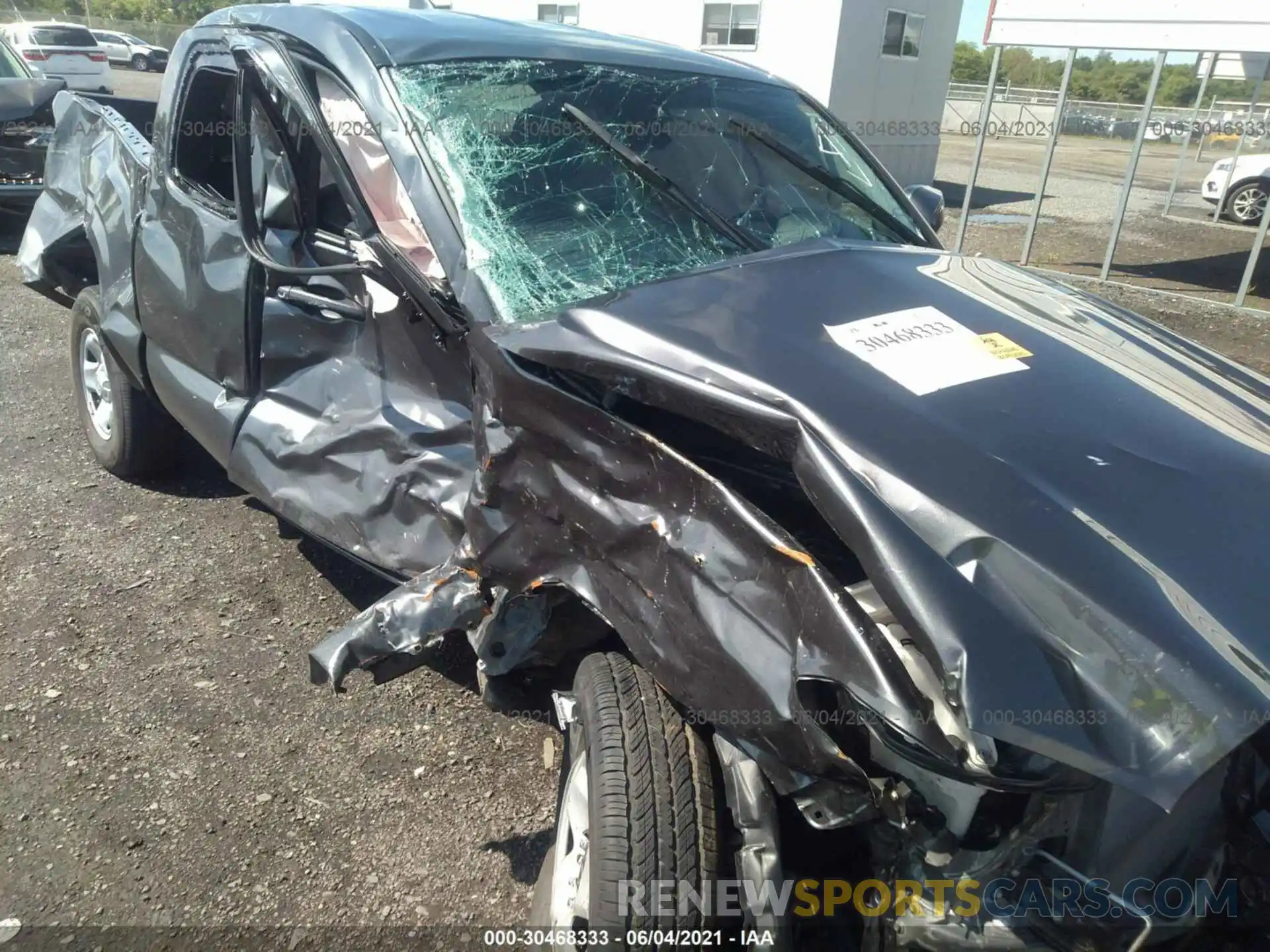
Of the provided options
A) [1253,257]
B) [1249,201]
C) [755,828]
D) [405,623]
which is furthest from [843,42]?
[755,828]

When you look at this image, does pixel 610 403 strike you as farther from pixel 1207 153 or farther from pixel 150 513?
pixel 1207 153

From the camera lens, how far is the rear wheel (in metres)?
13.6

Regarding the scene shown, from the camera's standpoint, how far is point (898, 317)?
2.11 meters

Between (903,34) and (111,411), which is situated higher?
(903,34)

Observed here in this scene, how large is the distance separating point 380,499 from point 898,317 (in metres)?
1.42

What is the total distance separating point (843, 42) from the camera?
13828 mm

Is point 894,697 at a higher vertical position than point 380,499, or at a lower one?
higher

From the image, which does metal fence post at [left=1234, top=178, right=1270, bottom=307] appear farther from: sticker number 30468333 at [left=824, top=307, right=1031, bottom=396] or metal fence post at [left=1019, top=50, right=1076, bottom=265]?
sticker number 30468333 at [left=824, top=307, right=1031, bottom=396]

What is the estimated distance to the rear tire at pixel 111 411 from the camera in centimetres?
395

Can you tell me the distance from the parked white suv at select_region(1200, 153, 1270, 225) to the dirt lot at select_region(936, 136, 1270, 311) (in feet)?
0.95

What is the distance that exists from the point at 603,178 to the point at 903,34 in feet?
48.2

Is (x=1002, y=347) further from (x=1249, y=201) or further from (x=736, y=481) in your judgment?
(x=1249, y=201)

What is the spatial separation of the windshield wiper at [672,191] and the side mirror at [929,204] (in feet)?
4.00

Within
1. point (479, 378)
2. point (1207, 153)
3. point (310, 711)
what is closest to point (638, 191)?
point (479, 378)
